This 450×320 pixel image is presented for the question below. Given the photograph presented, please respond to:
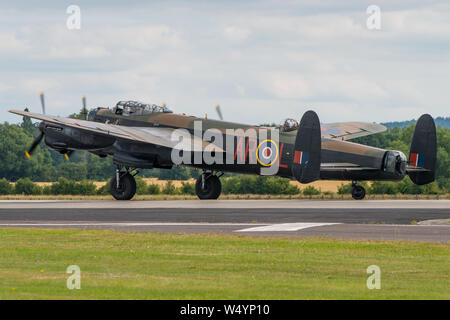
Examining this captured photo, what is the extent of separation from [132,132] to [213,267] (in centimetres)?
2813

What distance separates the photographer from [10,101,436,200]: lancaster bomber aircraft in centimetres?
4334

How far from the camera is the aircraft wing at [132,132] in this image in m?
44.8

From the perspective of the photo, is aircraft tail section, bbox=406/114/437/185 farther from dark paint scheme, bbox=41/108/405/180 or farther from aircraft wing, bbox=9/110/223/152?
aircraft wing, bbox=9/110/223/152

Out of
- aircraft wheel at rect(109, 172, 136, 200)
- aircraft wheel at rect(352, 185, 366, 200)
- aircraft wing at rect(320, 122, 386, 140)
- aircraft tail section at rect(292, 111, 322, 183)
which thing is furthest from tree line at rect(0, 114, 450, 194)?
aircraft tail section at rect(292, 111, 322, 183)

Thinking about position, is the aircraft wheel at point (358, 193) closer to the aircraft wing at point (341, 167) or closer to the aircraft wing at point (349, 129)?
the aircraft wing at point (341, 167)

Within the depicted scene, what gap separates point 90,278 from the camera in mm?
17359

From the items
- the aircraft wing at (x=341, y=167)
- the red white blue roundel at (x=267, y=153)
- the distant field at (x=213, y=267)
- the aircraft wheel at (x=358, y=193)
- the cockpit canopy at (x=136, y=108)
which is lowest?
the distant field at (x=213, y=267)

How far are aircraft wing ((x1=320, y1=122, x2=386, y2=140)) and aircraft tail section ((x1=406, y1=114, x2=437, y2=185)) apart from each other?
706 centimetres

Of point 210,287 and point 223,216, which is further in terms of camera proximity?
point 223,216

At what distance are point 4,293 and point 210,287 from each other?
4081 millimetres

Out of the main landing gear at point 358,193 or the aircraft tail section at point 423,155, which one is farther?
the main landing gear at point 358,193

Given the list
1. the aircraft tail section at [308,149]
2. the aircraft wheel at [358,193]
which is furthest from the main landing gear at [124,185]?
the aircraft wheel at [358,193]
